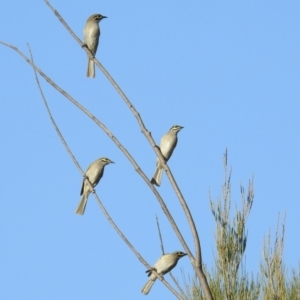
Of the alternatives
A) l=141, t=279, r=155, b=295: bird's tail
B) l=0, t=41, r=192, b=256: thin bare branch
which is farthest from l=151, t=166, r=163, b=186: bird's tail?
l=0, t=41, r=192, b=256: thin bare branch

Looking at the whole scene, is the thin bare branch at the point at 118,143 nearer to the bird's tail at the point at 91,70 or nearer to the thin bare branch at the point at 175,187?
the thin bare branch at the point at 175,187

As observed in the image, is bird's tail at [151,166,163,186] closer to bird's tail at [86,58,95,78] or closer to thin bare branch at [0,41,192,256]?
bird's tail at [86,58,95,78]

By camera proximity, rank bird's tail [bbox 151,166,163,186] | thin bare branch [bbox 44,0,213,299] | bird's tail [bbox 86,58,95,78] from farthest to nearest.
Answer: bird's tail [bbox 151,166,163,186] → bird's tail [bbox 86,58,95,78] → thin bare branch [bbox 44,0,213,299]

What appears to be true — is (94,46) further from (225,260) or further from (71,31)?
(71,31)

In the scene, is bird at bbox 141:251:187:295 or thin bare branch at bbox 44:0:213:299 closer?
thin bare branch at bbox 44:0:213:299

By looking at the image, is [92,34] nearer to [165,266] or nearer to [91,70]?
[91,70]

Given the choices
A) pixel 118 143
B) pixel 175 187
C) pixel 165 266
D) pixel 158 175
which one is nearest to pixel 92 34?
pixel 158 175

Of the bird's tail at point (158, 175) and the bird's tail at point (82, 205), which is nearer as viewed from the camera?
the bird's tail at point (82, 205)

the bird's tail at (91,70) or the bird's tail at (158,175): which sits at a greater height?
the bird's tail at (91,70)

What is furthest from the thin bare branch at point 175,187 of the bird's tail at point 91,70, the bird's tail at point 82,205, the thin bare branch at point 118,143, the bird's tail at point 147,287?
the bird's tail at point 82,205

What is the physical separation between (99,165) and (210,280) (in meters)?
2.91

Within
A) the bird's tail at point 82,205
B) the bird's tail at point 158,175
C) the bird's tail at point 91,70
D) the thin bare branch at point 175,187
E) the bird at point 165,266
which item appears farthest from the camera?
the bird's tail at point 158,175

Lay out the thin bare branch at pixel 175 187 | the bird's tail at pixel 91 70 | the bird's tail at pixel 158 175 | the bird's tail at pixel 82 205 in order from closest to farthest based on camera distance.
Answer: the thin bare branch at pixel 175 187, the bird's tail at pixel 91 70, the bird's tail at pixel 82 205, the bird's tail at pixel 158 175

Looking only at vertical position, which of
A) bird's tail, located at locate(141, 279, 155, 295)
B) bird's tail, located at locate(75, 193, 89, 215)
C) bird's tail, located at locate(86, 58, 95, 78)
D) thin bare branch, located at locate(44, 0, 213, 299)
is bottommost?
thin bare branch, located at locate(44, 0, 213, 299)
